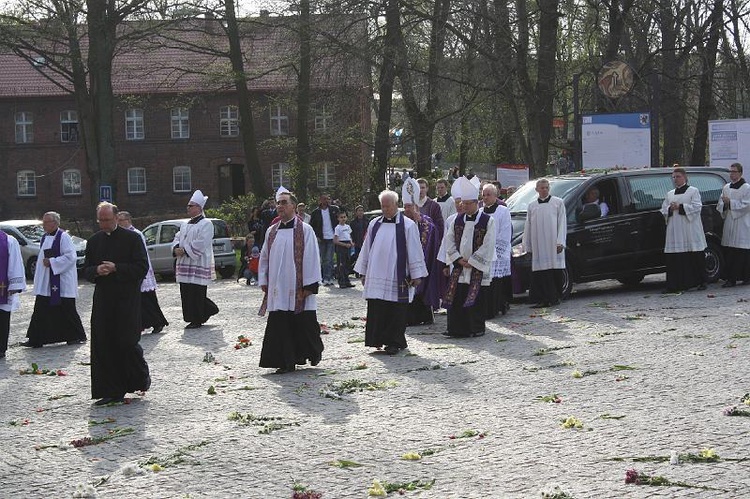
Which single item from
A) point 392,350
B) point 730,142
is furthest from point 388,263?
point 730,142

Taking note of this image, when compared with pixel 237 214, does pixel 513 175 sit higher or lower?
higher

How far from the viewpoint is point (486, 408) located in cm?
1030

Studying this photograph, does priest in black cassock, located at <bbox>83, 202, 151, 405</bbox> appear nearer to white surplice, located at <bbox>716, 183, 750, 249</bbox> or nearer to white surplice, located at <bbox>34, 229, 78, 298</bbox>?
white surplice, located at <bbox>34, 229, 78, 298</bbox>

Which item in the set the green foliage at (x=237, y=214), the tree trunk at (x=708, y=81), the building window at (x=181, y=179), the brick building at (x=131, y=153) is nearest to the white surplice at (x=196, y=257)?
the tree trunk at (x=708, y=81)

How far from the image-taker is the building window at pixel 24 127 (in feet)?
207

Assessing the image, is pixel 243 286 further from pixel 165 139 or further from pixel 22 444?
pixel 165 139

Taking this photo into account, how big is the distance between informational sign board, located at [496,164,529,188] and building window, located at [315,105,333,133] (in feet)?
23.9

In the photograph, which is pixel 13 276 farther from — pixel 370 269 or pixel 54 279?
pixel 370 269

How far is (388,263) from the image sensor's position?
565 inches

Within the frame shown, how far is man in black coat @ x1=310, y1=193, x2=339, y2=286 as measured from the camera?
2662 centimetres

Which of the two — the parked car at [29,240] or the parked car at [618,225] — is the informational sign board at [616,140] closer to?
the parked car at [618,225]

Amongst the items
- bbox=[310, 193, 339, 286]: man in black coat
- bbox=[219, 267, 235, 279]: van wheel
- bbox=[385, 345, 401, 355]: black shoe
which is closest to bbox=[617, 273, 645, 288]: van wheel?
bbox=[310, 193, 339, 286]: man in black coat

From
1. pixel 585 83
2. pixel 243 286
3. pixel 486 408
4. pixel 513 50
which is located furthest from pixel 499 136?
pixel 486 408

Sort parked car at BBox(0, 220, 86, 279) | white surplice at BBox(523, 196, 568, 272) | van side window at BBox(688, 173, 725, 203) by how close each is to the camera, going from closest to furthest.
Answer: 1. white surplice at BBox(523, 196, 568, 272)
2. van side window at BBox(688, 173, 725, 203)
3. parked car at BBox(0, 220, 86, 279)
